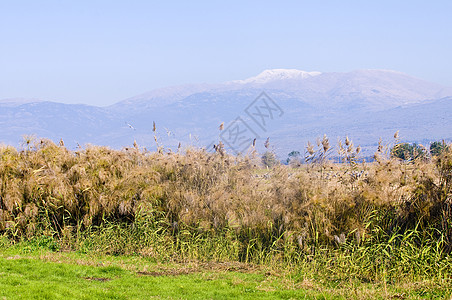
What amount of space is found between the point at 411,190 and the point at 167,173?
5.78 metres

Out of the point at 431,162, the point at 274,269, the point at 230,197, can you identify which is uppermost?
the point at 431,162

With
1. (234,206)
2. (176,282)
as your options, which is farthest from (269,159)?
(176,282)

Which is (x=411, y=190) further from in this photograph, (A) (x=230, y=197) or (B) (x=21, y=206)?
(B) (x=21, y=206)

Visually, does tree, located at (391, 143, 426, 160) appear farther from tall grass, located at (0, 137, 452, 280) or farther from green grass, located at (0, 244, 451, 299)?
green grass, located at (0, 244, 451, 299)

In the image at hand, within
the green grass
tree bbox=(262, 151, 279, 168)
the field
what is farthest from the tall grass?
the green grass

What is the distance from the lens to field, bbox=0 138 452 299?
27.8 ft

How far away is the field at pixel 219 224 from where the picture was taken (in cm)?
847

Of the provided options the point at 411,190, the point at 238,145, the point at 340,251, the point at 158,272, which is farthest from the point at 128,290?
the point at 238,145

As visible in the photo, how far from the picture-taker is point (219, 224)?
37.1ft

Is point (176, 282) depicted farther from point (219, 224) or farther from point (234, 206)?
point (234, 206)

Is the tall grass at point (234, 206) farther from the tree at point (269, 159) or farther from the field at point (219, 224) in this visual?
the tree at point (269, 159)

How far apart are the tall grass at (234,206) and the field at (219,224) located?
29 millimetres

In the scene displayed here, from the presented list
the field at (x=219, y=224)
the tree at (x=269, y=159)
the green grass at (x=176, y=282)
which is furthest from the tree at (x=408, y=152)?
the green grass at (x=176, y=282)

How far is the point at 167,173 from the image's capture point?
1254 cm
